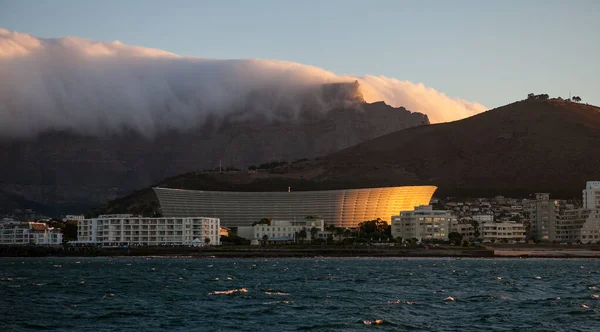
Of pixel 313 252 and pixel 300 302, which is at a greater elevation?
pixel 313 252

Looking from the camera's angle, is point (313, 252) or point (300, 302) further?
point (313, 252)

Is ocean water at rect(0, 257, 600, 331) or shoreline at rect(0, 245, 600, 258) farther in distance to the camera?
shoreline at rect(0, 245, 600, 258)

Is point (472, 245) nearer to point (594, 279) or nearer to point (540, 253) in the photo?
point (540, 253)

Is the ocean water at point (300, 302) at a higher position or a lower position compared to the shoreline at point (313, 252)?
lower

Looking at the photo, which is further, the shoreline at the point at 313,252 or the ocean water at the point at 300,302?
the shoreline at the point at 313,252
